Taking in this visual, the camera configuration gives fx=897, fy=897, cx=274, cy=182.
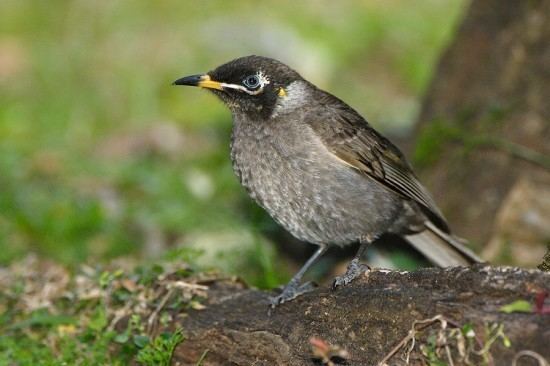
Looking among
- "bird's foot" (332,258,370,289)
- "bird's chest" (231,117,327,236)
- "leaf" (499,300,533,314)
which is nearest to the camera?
"leaf" (499,300,533,314)

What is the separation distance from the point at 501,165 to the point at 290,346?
146 inches

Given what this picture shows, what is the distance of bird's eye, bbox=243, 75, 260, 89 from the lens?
672cm

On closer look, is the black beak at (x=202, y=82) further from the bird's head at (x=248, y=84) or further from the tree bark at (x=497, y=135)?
the tree bark at (x=497, y=135)

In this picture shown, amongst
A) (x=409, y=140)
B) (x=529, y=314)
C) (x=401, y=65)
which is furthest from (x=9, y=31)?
(x=529, y=314)

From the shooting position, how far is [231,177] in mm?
10586

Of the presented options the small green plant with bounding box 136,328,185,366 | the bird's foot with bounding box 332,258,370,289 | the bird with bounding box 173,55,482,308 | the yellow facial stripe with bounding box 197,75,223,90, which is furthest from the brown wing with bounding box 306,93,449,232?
the small green plant with bounding box 136,328,185,366

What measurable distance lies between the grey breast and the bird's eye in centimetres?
25

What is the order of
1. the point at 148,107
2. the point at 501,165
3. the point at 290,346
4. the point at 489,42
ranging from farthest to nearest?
the point at 148,107, the point at 489,42, the point at 501,165, the point at 290,346

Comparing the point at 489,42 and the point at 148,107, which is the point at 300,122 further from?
the point at 148,107

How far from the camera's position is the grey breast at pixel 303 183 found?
634cm

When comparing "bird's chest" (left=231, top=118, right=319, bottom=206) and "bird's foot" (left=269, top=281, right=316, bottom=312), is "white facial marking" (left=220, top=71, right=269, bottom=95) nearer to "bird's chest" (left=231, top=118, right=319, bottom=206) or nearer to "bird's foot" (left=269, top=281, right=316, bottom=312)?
"bird's chest" (left=231, top=118, right=319, bottom=206)

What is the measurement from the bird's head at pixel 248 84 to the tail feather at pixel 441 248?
170 cm

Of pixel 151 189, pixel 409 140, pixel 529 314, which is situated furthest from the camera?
pixel 151 189

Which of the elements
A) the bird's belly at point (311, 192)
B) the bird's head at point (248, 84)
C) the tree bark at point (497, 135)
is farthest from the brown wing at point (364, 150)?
the tree bark at point (497, 135)
